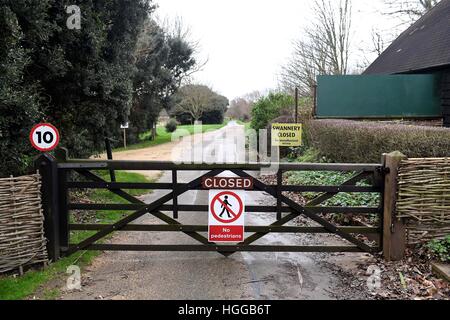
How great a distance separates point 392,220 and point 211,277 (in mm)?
2694

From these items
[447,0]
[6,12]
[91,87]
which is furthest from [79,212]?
[447,0]

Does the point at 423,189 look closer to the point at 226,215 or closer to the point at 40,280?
the point at 226,215

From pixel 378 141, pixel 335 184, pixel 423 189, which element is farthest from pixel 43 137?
pixel 378 141

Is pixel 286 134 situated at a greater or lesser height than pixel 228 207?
greater

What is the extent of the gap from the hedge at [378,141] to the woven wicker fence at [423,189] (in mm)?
3183

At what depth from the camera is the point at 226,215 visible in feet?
18.7

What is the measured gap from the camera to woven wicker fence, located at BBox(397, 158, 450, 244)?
5.64m

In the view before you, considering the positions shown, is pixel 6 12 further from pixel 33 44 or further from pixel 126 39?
pixel 126 39

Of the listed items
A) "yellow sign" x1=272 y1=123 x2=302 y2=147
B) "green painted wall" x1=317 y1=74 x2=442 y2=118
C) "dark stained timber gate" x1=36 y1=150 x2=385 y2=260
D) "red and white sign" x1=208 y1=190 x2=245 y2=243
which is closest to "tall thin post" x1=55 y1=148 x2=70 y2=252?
"dark stained timber gate" x1=36 y1=150 x2=385 y2=260

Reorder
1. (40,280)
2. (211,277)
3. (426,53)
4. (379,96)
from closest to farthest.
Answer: (40,280) < (211,277) < (379,96) < (426,53)

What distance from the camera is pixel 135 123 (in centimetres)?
3059

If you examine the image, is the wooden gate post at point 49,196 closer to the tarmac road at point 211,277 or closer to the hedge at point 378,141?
the tarmac road at point 211,277

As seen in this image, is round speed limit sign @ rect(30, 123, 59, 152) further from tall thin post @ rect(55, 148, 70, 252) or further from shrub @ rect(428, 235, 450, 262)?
shrub @ rect(428, 235, 450, 262)

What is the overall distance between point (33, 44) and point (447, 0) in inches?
855
